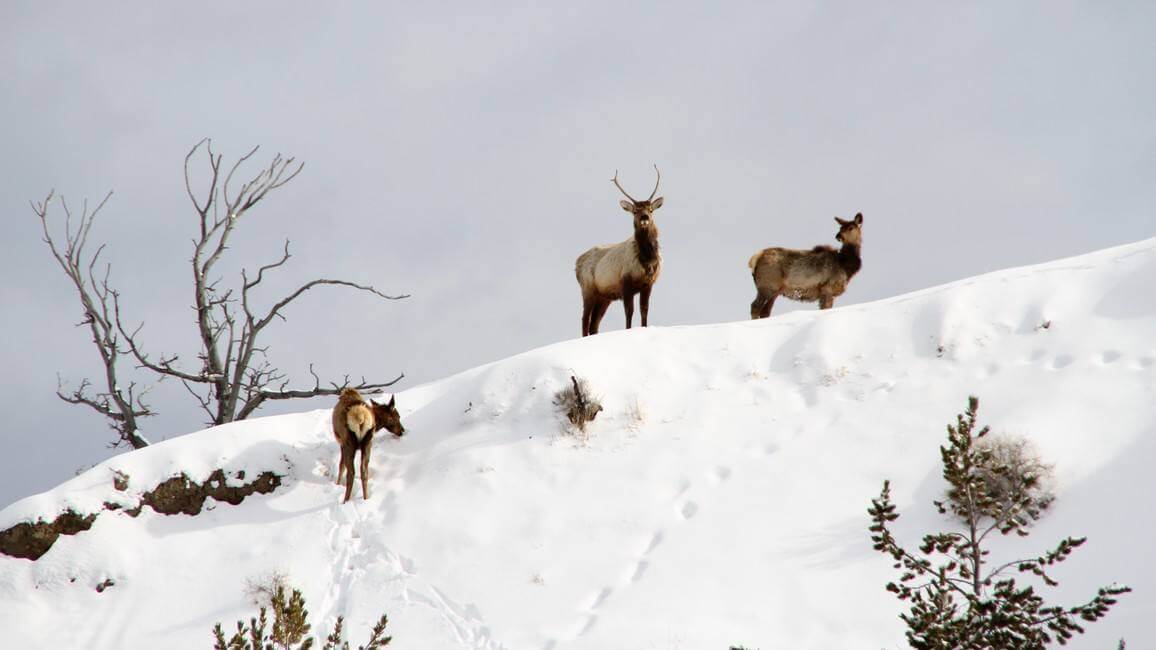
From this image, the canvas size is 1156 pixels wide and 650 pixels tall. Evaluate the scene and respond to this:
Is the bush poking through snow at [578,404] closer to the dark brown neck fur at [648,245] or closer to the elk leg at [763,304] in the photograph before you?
the dark brown neck fur at [648,245]

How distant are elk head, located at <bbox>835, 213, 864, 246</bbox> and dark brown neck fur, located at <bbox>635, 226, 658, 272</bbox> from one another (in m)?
3.47

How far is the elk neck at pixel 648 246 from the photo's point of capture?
14922 mm

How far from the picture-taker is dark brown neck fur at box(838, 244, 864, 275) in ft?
52.6

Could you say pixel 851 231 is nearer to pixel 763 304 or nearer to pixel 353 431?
pixel 763 304

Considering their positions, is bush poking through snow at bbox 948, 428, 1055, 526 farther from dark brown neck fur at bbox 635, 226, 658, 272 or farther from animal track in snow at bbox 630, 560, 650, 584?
dark brown neck fur at bbox 635, 226, 658, 272

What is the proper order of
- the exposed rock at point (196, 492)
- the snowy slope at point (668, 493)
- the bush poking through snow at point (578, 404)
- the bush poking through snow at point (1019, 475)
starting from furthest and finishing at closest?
the bush poking through snow at point (578, 404) < the exposed rock at point (196, 492) < the bush poking through snow at point (1019, 475) < the snowy slope at point (668, 493)

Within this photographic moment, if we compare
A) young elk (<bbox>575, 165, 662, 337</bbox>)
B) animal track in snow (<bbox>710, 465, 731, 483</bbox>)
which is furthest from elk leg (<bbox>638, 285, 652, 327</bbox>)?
animal track in snow (<bbox>710, 465, 731, 483</bbox>)

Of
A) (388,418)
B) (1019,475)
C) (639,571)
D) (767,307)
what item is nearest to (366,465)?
(388,418)

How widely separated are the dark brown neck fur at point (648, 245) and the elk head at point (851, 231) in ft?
11.4

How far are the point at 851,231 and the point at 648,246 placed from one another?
3722 millimetres

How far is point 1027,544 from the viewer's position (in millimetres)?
8875

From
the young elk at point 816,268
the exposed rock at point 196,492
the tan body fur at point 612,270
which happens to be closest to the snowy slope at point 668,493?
the exposed rock at point 196,492

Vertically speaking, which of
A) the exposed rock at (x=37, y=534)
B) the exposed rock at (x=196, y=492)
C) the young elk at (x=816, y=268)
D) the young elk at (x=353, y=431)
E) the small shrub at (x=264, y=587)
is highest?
the young elk at (x=816, y=268)

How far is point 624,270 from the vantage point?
15328 mm
